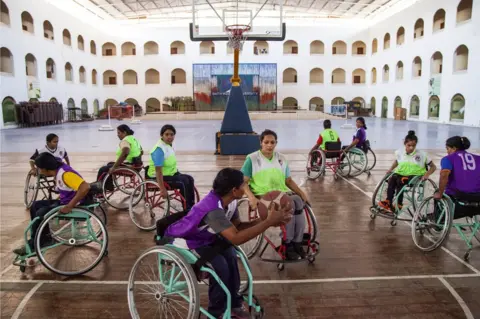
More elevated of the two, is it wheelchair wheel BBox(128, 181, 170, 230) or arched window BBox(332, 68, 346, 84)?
arched window BBox(332, 68, 346, 84)

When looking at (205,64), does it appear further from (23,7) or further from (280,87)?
(23,7)

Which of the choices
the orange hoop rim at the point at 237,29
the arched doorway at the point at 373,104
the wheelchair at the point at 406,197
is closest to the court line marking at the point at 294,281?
the wheelchair at the point at 406,197

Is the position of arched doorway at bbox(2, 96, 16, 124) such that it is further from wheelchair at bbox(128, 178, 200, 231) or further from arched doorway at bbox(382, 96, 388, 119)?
arched doorway at bbox(382, 96, 388, 119)

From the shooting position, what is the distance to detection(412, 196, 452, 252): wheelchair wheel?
11.2 feet

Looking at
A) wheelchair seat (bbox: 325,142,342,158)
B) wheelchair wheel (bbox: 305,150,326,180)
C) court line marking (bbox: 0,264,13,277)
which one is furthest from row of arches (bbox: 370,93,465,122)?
court line marking (bbox: 0,264,13,277)

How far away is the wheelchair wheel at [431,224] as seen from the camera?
341 cm

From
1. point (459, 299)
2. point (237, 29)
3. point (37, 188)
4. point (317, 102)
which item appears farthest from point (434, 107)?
point (37, 188)

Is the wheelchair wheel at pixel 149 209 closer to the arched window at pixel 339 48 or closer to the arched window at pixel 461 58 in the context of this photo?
the arched window at pixel 461 58

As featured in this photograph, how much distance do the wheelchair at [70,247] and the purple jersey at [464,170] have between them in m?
3.15

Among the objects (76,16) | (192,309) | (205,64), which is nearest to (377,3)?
(205,64)

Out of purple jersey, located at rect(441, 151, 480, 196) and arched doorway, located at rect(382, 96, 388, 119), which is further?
arched doorway, located at rect(382, 96, 388, 119)

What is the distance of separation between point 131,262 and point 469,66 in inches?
778

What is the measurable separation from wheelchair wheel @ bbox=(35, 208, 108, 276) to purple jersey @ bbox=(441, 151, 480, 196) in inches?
124

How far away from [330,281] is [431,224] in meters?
1.28
